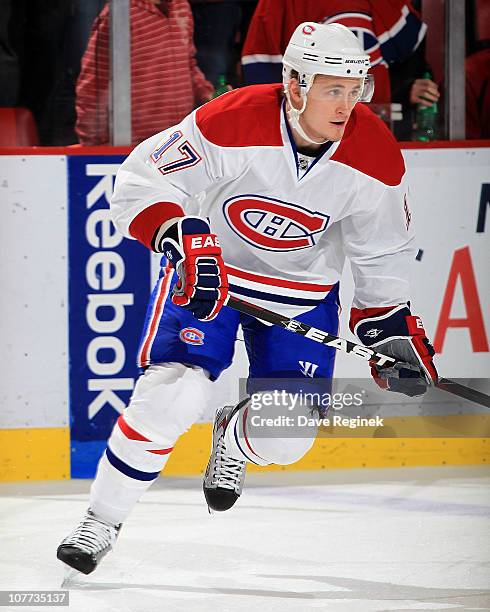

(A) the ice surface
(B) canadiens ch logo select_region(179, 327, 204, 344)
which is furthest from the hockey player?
(A) the ice surface

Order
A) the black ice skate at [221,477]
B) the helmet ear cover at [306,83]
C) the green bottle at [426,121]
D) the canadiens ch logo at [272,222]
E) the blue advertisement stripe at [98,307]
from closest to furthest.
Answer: the helmet ear cover at [306,83]
the canadiens ch logo at [272,222]
the black ice skate at [221,477]
the blue advertisement stripe at [98,307]
the green bottle at [426,121]

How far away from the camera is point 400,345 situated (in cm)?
261

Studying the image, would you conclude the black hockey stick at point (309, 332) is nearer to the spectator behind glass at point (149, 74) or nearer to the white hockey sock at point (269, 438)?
the white hockey sock at point (269, 438)

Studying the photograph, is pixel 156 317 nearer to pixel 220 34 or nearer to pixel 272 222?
pixel 272 222

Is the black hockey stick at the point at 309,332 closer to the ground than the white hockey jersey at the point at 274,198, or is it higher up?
closer to the ground

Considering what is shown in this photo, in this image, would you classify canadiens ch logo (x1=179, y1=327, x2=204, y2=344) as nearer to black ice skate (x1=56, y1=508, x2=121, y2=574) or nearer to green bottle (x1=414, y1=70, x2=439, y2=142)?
black ice skate (x1=56, y1=508, x2=121, y2=574)

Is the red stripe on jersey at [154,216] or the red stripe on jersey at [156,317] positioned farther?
the red stripe on jersey at [156,317]

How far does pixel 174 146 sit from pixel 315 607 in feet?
2.89

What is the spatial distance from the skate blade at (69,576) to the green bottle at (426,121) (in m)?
1.64

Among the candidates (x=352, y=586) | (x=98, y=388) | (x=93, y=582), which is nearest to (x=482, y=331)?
(x=98, y=388)

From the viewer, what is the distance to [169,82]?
11.4 feet

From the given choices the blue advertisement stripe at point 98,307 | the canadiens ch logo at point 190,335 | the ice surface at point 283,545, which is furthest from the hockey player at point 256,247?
the blue advertisement stripe at point 98,307

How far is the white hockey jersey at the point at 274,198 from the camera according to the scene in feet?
8.05

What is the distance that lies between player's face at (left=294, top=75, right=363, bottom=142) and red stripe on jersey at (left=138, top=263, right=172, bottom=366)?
1.30 feet
